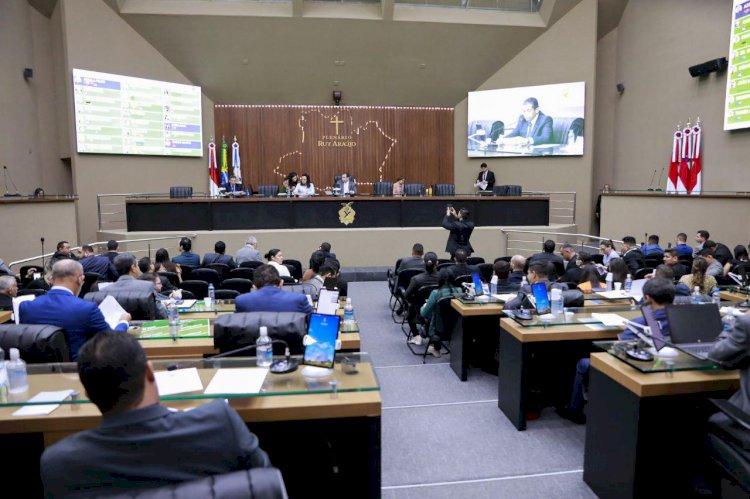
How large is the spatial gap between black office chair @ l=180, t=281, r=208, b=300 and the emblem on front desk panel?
5.66 m

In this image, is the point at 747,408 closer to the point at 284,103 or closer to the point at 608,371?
the point at 608,371

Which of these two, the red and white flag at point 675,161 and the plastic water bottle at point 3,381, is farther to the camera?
the red and white flag at point 675,161

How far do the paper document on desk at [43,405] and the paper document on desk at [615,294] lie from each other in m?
4.42

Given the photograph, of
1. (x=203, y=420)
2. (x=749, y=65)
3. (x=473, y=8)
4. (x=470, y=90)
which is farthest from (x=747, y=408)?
(x=470, y=90)

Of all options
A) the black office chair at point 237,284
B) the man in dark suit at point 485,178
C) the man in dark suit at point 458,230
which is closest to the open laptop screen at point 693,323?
the black office chair at point 237,284

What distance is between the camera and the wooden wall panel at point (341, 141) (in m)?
15.1

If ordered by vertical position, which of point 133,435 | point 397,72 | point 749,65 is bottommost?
point 133,435

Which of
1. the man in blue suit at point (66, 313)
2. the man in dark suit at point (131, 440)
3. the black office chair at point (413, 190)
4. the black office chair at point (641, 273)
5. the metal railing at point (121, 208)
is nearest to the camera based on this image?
the man in dark suit at point (131, 440)

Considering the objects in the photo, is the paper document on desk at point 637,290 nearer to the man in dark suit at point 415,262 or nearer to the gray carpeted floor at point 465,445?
the gray carpeted floor at point 465,445

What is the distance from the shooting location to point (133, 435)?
4.66ft

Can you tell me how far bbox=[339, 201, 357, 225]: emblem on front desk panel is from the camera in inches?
451

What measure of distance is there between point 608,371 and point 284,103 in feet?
44.7

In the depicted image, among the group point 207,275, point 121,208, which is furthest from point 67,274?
point 121,208

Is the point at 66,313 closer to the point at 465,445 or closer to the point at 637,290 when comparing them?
the point at 465,445
